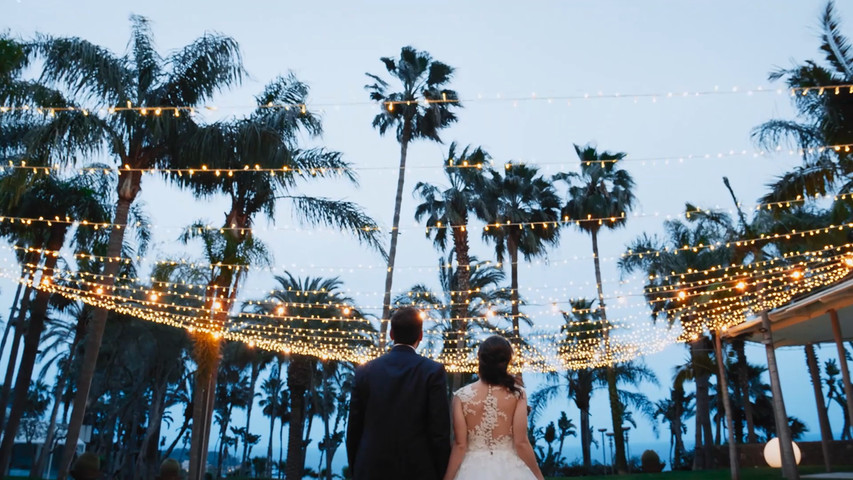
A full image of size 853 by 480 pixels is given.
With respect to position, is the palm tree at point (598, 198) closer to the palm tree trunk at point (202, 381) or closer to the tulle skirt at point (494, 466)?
the palm tree trunk at point (202, 381)

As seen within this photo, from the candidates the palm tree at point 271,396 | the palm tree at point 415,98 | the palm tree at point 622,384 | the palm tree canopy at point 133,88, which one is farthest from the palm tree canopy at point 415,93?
the palm tree at point 271,396

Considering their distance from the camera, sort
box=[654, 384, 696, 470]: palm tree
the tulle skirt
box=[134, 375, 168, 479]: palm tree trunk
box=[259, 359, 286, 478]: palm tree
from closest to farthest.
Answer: the tulle skirt, box=[134, 375, 168, 479]: palm tree trunk, box=[654, 384, 696, 470]: palm tree, box=[259, 359, 286, 478]: palm tree

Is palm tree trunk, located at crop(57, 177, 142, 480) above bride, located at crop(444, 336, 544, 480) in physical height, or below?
above

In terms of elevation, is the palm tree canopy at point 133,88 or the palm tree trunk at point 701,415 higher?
the palm tree canopy at point 133,88

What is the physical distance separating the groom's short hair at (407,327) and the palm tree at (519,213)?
20.8m

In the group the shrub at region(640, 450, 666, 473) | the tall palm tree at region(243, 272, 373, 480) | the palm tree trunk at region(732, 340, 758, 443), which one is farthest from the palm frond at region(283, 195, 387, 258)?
the palm tree trunk at region(732, 340, 758, 443)

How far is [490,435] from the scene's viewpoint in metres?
3.86

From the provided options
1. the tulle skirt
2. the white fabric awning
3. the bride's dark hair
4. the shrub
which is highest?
the white fabric awning

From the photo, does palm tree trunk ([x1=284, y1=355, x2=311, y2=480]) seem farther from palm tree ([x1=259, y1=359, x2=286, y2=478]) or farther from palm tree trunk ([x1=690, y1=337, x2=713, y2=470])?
palm tree ([x1=259, y1=359, x2=286, y2=478])

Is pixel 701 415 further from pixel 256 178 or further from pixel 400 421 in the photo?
pixel 400 421

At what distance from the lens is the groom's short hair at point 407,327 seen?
361 cm

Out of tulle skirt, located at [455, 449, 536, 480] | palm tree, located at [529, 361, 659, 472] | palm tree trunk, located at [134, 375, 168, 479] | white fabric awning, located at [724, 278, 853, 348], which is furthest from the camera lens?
palm tree, located at [529, 361, 659, 472]

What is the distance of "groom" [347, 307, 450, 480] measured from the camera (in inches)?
130

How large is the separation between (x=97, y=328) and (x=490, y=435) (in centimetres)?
1256
